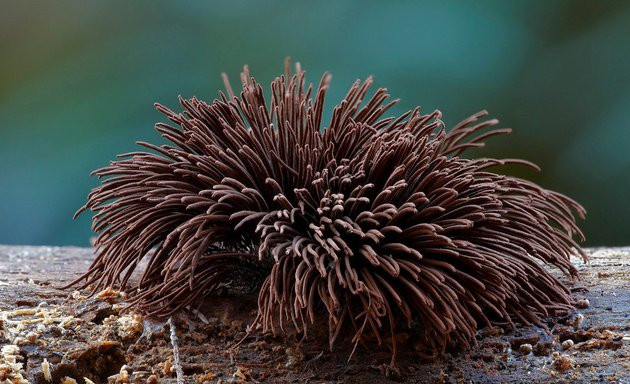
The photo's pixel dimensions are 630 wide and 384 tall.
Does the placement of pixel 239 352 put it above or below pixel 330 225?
below

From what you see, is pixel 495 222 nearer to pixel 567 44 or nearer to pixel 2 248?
pixel 2 248

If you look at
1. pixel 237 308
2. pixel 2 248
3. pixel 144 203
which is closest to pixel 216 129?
pixel 144 203

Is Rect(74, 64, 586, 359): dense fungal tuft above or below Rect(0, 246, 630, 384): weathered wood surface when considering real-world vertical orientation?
above

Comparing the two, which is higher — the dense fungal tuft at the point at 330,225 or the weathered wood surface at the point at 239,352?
the dense fungal tuft at the point at 330,225
